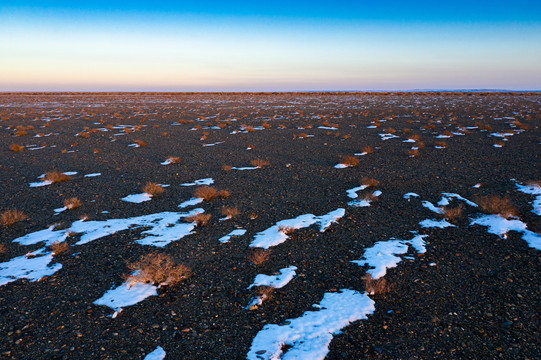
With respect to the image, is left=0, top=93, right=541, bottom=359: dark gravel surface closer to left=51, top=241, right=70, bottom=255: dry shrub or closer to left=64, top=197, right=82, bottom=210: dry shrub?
left=51, top=241, right=70, bottom=255: dry shrub

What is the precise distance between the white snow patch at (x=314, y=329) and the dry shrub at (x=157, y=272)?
5.44 feet

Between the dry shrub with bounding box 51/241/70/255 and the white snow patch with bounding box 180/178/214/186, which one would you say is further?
the white snow patch with bounding box 180/178/214/186

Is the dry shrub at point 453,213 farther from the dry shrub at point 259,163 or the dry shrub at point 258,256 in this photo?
the dry shrub at point 259,163

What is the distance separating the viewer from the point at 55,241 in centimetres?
573

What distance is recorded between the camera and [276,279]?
464 centimetres

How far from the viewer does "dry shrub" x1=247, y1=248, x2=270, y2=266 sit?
5.04 meters

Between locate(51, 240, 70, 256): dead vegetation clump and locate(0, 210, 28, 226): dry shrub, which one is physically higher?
locate(0, 210, 28, 226): dry shrub

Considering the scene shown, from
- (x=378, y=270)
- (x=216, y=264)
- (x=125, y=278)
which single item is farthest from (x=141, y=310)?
(x=378, y=270)

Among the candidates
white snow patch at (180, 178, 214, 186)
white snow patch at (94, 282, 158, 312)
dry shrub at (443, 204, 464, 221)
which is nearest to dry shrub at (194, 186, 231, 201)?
white snow patch at (180, 178, 214, 186)

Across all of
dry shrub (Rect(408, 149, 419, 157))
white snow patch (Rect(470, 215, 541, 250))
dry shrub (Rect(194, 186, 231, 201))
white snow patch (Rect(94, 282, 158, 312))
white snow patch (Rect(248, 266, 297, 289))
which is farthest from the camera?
dry shrub (Rect(408, 149, 419, 157))

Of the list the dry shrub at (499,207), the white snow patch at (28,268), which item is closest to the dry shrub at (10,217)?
the white snow patch at (28,268)

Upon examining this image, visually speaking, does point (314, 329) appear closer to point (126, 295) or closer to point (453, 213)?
point (126, 295)

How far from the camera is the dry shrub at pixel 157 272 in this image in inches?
178

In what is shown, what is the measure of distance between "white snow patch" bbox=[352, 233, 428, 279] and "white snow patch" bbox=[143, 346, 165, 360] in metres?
3.06
